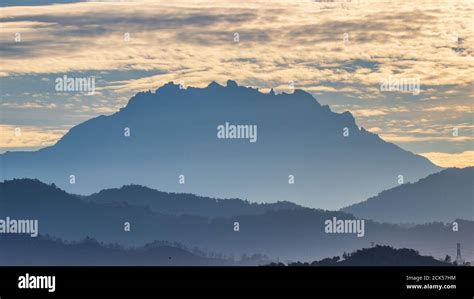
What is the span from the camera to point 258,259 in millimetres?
198875

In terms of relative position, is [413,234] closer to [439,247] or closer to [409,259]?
[439,247]

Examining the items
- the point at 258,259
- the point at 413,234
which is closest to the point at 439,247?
the point at 413,234

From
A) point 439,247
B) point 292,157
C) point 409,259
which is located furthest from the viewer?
point 292,157

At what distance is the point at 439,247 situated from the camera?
7229 inches

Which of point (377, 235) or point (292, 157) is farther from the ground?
point (292, 157)
